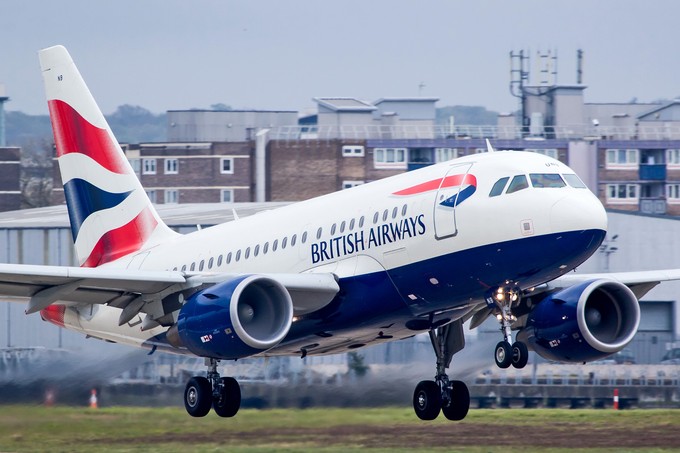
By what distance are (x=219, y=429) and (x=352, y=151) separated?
68197 millimetres

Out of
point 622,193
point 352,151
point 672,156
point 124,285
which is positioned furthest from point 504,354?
point 672,156

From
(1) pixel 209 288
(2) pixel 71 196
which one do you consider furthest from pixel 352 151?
(1) pixel 209 288

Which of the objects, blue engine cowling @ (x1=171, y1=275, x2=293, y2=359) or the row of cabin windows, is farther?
the row of cabin windows

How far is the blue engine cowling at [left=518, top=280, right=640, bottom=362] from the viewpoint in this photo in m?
28.2

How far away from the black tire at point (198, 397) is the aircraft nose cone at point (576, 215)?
9.60 m

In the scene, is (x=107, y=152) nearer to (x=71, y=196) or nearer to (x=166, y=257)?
(x=71, y=196)

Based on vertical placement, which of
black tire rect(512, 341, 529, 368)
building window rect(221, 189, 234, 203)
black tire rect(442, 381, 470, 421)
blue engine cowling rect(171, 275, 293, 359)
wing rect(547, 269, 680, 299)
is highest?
building window rect(221, 189, 234, 203)

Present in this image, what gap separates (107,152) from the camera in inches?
1310

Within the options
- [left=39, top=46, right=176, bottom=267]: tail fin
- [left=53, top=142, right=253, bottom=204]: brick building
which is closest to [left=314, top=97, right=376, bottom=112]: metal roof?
[left=53, top=142, right=253, bottom=204]: brick building

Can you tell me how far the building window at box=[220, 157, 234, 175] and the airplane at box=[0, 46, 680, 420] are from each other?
74.3 metres

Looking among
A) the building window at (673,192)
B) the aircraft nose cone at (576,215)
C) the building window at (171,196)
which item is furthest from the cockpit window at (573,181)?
the building window at (171,196)

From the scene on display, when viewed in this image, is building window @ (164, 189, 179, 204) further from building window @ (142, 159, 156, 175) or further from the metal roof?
the metal roof

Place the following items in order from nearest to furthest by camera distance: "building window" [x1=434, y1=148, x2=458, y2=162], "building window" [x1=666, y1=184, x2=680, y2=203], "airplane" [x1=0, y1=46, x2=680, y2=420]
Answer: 1. "airplane" [x1=0, y1=46, x2=680, y2=420]
2. "building window" [x1=434, y1=148, x2=458, y2=162]
3. "building window" [x1=666, y1=184, x2=680, y2=203]

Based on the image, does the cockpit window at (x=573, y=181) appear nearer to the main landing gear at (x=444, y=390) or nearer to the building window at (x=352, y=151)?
the main landing gear at (x=444, y=390)
